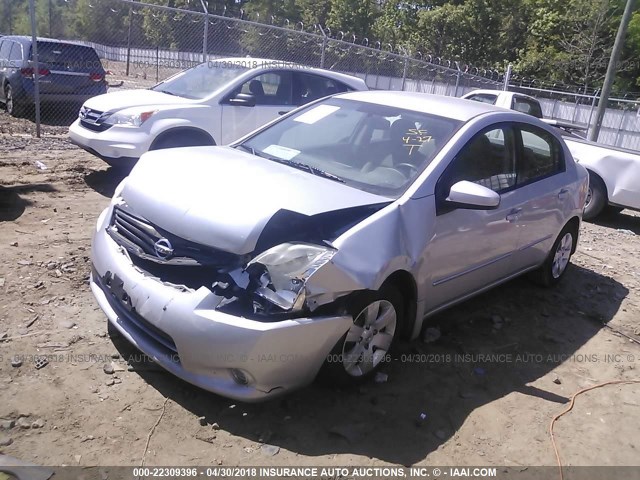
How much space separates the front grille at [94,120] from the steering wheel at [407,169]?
14.3 ft

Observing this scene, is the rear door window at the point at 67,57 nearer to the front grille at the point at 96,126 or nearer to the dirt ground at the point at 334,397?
the front grille at the point at 96,126

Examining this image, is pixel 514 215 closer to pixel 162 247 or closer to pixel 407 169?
pixel 407 169

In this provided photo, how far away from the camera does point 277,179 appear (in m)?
3.42

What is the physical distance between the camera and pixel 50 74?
35.6 feet

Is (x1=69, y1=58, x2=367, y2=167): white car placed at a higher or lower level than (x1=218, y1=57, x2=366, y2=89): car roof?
lower

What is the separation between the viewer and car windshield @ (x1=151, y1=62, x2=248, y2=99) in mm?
7449

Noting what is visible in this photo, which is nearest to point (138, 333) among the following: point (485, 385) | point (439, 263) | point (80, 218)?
point (439, 263)

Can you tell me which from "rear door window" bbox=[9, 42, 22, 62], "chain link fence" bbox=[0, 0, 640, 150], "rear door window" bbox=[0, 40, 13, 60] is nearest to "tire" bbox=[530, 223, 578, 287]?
"chain link fence" bbox=[0, 0, 640, 150]

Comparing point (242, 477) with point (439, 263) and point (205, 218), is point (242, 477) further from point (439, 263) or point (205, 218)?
point (439, 263)

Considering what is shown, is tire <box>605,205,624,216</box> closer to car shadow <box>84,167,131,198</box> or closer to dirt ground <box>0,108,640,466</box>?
dirt ground <box>0,108,640,466</box>

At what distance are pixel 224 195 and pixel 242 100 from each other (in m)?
4.42

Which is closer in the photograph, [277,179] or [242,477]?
[242,477]

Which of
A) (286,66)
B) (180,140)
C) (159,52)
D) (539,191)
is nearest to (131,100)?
(180,140)

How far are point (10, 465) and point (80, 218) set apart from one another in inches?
138
